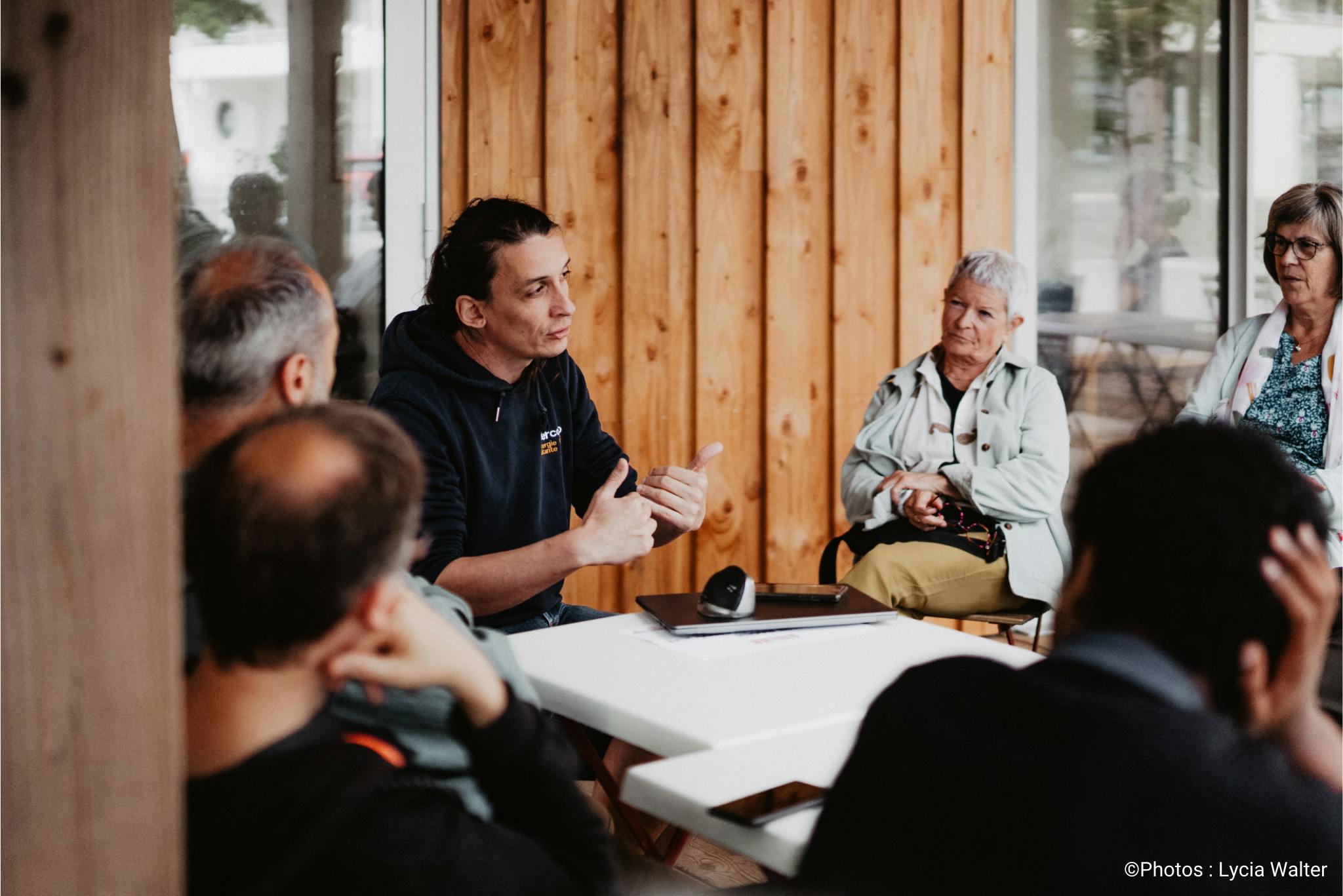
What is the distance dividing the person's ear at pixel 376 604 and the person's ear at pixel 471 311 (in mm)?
1609

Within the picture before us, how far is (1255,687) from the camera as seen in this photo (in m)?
0.98

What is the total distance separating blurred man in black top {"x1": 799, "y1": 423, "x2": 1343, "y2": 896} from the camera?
888 mm

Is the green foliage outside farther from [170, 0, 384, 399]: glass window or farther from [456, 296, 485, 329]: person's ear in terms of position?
[456, 296, 485, 329]: person's ear

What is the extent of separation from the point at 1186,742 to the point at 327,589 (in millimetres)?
678

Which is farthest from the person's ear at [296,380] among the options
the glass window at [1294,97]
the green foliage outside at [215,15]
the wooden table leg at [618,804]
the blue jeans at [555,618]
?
the glass window at [1294,97]

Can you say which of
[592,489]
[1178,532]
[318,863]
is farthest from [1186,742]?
[592,489]

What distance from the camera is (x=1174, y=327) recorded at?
15.2 feet

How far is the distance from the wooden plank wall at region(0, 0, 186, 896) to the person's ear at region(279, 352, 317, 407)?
0.55 meters

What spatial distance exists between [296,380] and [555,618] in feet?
3.95

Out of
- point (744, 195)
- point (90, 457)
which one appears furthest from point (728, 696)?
point (744, 195)

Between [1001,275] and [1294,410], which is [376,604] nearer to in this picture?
[1001,275]

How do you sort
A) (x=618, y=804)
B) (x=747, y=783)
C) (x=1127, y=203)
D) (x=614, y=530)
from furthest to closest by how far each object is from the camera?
(x=1127, y=203)
(x=614, y=530)
(x=618, y=804)
(x=747, y=783)

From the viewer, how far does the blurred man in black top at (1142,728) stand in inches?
34.9

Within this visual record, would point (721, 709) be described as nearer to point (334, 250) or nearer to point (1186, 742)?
point (1186, 742)
